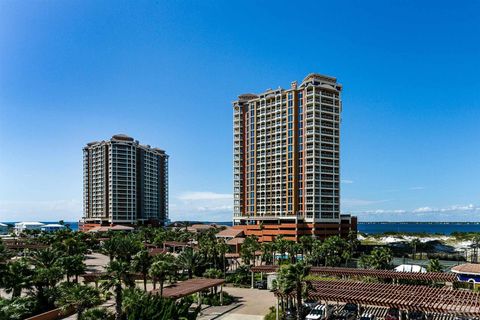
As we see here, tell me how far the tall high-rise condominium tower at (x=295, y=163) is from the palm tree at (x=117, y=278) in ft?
268

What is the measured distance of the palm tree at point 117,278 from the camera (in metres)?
35.0

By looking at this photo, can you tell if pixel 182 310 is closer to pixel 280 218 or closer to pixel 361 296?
pixel 361 296

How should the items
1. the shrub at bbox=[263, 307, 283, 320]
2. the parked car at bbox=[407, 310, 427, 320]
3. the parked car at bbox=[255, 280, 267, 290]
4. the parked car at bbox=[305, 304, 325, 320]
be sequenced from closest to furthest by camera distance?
the parked car at bbox=[407, 310, 427, 320] < the parked car at bbox=[305, 304, 325, 320] < the shrub at bbox=[263, 307, 283, 320] < the parked car at bbox=[255, 280, 267, 290]

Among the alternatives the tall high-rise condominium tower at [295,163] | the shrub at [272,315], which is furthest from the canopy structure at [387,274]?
the tall high-rise condominium tower at [295,163]

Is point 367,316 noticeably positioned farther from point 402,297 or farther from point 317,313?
point 317,313

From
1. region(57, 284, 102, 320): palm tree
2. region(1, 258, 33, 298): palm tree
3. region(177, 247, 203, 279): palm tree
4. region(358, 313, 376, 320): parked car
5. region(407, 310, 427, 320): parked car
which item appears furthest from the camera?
region(177, 247, 203, 279): palm tree

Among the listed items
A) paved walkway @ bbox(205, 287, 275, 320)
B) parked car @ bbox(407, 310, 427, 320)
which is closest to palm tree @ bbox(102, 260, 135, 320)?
paved walkway @ bbox(205, 287, 275, 320)

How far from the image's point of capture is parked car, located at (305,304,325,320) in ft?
132

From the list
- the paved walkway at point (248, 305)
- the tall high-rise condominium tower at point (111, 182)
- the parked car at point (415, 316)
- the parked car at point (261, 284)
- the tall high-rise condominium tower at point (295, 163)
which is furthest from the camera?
the tall high-rise condominium tower at point (111, 182)

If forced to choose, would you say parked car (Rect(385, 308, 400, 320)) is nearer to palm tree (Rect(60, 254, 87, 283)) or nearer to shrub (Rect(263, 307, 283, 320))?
shrub (Rect(263, 307, 283, 320))

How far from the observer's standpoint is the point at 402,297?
125 ft

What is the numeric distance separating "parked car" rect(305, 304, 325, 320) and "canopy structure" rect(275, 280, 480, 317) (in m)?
2.50

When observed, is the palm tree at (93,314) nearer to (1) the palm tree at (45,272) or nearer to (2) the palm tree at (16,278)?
(1) the palm tree at (45,272)

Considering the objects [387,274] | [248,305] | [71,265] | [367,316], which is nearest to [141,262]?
[71,265]
